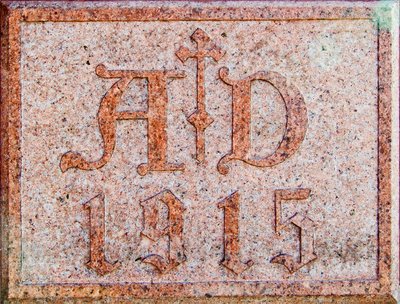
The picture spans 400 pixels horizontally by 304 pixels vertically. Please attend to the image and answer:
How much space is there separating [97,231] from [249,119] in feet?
1.41

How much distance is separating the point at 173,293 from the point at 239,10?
0.67 m

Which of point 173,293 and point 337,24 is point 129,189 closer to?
point 173,293

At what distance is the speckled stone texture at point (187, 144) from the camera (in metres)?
1.48

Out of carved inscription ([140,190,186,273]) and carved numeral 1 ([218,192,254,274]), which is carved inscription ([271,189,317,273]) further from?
carved inscription ([140,190,186,273])

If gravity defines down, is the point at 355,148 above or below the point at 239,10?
below

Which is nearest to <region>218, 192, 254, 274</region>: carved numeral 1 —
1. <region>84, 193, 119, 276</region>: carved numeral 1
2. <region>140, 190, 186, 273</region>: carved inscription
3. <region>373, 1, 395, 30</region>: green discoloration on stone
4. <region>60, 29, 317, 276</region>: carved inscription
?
<region>60, 29, 317, 276</region>: carved inscription

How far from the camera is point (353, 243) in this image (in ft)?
4.97

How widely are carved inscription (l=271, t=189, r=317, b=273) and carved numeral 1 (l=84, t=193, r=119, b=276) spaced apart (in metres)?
0.39

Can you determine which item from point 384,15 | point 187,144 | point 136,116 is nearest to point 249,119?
point 187,144

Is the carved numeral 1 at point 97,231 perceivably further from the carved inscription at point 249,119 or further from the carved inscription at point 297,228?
the carved inscription at point 297,228

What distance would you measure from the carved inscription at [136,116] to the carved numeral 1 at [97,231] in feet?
0.27

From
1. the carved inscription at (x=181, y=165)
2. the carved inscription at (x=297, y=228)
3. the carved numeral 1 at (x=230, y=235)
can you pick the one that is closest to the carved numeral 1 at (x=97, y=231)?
the carved inscription at (x=181, y=165)

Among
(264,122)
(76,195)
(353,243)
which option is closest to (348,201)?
(353,243)

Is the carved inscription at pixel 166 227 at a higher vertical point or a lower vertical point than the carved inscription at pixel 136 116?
lower
